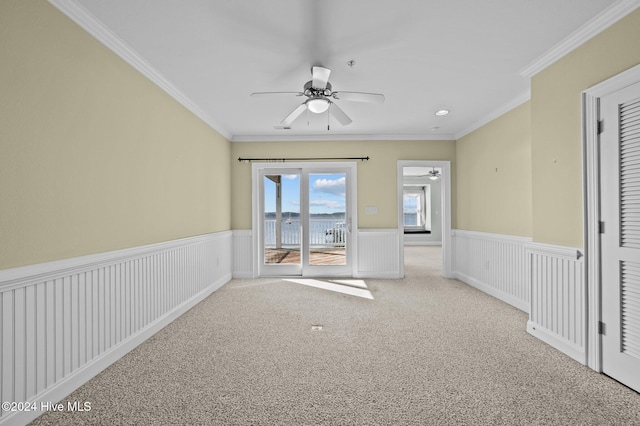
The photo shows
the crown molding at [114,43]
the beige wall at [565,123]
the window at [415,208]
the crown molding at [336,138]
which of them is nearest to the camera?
the crown molding at [114,43]

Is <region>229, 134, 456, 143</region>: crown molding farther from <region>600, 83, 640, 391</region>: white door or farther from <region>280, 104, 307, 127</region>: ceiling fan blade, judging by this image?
<region>600, 83, 640, 391</region>: white door

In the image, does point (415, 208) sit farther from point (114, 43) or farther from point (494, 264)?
point (114, 43)

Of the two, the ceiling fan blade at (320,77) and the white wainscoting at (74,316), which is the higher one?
the ceiling fan blade at (320,77)

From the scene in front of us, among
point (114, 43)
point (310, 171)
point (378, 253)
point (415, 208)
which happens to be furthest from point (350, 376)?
point (415, 208)

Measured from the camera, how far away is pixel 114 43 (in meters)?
2.37

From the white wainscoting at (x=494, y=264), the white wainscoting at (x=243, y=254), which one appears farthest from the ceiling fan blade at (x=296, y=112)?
the white wainscoting at (x=494, y=264)

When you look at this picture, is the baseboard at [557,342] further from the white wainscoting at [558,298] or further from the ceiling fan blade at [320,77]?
the ceiling fan blade at [320,77]

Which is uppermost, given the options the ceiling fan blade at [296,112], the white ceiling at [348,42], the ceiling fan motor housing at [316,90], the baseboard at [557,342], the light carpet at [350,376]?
the white ceiling at [348,42]

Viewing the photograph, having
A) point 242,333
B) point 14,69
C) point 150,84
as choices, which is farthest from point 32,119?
point 242,333

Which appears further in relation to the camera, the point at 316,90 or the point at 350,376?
the point at 316,90

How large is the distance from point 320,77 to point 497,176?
3109 millimetres

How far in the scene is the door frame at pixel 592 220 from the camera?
2254mm

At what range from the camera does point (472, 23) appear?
2.21 m

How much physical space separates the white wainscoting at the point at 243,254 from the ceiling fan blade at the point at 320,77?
11.2 ft
